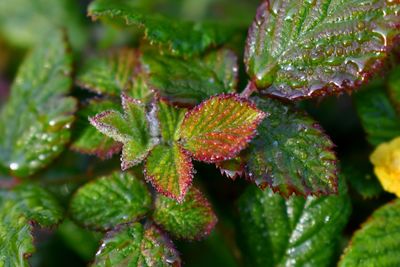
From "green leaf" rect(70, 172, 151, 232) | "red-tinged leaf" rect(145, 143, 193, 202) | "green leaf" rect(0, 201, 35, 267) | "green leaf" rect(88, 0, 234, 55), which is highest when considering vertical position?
"green leaf" rect(88, 0, 234, 55)

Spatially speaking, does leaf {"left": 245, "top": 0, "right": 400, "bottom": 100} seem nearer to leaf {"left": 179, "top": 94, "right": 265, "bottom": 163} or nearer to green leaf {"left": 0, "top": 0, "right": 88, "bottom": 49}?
leaf {"left": 179, "top": 94, "right": 265, "bottom": 163}

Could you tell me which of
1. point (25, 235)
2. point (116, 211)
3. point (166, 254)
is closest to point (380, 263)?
point (166, 254)

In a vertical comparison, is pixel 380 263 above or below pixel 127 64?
below

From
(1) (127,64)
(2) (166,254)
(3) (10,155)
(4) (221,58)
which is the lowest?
(3) (10,155)

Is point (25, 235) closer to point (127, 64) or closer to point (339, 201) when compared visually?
point (127, 64)

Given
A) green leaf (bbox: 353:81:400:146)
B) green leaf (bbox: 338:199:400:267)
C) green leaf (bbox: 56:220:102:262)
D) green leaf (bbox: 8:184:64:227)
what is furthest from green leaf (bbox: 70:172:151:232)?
green leaf (bbox: 353:81:400:146)

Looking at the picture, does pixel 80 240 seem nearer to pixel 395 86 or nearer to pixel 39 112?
pixel 39 112
